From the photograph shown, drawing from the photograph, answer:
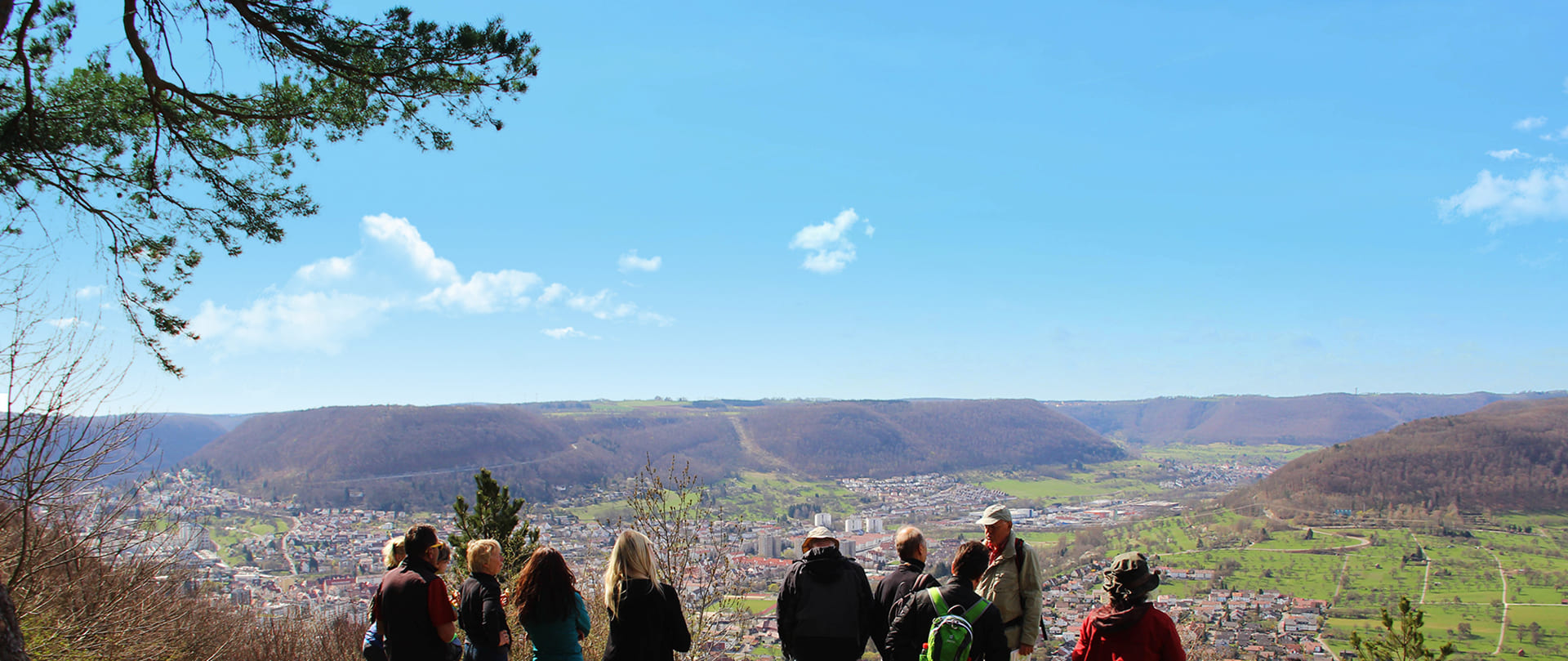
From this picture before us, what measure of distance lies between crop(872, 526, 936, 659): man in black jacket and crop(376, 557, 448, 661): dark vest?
204 centimetres

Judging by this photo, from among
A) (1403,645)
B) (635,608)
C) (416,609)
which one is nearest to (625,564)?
(635,608)

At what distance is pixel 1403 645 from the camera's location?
868 cm

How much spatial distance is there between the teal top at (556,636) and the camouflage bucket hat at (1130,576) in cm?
219

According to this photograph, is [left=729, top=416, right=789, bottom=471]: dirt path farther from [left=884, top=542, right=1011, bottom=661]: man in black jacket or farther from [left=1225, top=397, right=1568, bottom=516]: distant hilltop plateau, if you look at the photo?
[left=884, top=542, right=1011, bottom=661]: man in black jacket

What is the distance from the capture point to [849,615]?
140 inches

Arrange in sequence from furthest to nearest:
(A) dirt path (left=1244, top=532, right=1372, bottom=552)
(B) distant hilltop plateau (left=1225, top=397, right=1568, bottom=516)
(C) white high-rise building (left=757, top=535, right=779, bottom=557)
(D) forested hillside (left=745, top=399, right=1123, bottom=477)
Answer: (D) forested hillside (left=745, top=399, right=1123, bottom=477) < (B) distant hilltop plateau (left=1225, top=397, right=1568, bottom=516) < (A) dirt path (left=1244, top=532, right=1372, bottom=552) < (C) white high-rise building (left=757, top=535, right=779, bottom=557)

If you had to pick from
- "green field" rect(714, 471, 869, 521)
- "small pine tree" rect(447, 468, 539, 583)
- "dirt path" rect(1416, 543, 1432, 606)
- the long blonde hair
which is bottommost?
"green field" rect(714, 471, 869, 521)

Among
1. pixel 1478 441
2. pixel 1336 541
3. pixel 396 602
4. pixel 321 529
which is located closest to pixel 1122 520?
pixel 1336 541

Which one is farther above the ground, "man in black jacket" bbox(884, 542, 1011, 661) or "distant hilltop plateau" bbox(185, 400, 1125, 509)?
"man in black jacket" bbox(884, 542, 1011, 661)

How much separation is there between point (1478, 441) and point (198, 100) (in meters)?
68.5

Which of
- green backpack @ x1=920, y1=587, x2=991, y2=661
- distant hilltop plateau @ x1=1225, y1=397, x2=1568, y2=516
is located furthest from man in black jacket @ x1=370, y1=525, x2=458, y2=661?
distant hilltop plateau @ x1=1225, y1=397, x2=1568, y2=516

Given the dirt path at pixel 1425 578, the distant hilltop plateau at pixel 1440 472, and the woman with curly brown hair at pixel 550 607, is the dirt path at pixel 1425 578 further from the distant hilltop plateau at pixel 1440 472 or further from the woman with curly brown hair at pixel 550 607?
the woman with curly brown hair at pixel 550 607

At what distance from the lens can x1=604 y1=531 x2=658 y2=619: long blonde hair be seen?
10.3ft

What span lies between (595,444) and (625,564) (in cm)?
8798
